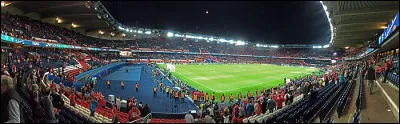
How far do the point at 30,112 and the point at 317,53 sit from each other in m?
111

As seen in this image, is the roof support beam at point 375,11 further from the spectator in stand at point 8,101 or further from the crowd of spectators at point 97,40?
the crowd of spectators at point 97,40

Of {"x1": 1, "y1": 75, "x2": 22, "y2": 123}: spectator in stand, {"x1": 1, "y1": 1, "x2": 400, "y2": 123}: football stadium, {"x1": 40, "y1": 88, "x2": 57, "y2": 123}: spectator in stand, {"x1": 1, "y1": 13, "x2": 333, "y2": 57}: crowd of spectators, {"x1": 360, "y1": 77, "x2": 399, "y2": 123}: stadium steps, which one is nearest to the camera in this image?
{"x1": 1, "y1": 75, "x2": 22, "y2": 123}: spectator in stand

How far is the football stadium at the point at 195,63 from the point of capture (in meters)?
10.8

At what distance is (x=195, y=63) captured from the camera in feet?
233

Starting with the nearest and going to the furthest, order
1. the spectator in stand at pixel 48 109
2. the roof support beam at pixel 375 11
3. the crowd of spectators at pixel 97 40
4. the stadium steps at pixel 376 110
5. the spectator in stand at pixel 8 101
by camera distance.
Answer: the spectator in stand at pixel 8 101
the spectator in stand at pixel 48 109
the stadium steps at pixel 376 110
the roof support beam at pixel 375 11
the crowd of spectators at pixel 97 40

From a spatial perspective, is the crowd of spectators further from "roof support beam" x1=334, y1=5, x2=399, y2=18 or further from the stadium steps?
"roof support beam" x1=334, y1=5, x2=399, y2=18

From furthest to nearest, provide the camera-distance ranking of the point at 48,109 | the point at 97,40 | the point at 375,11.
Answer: the point at 97,40
the point at 375,11
the point at 48,109

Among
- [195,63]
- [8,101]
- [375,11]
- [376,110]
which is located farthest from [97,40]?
[8,101]

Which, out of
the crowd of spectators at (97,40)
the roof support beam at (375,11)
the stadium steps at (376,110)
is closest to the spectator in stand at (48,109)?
the stadium steps at (376,110)

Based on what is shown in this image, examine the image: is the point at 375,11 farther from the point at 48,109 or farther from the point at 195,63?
the point at 195,63

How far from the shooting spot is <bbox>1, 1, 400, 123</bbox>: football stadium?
35.5ft

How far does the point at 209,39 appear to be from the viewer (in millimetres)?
117750

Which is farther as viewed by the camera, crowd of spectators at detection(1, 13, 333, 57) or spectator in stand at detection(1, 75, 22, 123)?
crowd of spectators at detection(1, 13, 333, 57)

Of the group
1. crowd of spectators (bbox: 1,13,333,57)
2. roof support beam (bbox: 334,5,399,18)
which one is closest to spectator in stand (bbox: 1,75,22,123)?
crowd of spectators (bbox: 1,13,333,57)
